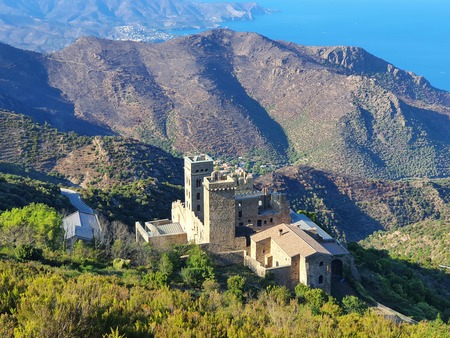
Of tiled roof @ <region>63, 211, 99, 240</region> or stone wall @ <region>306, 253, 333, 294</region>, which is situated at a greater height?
tiled roof @ <region>63, 211, 99, 240</region>

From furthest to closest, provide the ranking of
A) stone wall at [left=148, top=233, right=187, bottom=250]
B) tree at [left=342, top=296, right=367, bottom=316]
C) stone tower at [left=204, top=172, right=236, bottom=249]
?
1. stone wall at [left=148, top=233, right=187, bottom=250]
2. stone tower at [left=204, top=172, right=236, bottom=249]
3. tree at [left=342, top=296, right=367, bottom=316]

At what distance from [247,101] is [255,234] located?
106 meters

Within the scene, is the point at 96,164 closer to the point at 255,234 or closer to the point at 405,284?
the point at 255,234

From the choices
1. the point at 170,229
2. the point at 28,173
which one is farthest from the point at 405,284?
the point at 28,173

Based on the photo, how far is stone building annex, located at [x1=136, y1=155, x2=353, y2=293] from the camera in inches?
1307

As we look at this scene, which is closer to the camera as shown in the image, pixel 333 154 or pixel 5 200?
pixel 5 200

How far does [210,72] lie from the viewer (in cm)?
14838

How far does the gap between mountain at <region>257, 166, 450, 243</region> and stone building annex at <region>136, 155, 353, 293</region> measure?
37.0 meters

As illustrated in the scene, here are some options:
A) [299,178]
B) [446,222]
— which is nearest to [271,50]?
[299,178]

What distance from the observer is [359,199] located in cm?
8656

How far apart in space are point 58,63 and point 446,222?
112170mm

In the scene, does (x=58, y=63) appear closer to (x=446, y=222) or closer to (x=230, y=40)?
(x=230, y=40)

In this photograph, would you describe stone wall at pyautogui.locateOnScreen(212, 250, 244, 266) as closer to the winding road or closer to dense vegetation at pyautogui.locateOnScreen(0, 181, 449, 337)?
dense vegetation at pyautogui.locateOnScreen(0, 181, 449, 337)

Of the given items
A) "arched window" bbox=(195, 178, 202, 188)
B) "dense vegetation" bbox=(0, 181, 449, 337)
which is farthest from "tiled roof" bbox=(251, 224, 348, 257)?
"arched window" bbox=(195, 178, 202, 188)
